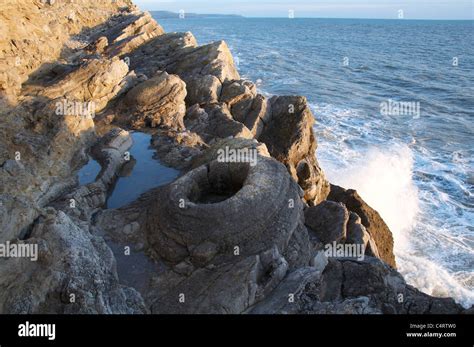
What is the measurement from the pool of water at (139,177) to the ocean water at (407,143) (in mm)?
12915

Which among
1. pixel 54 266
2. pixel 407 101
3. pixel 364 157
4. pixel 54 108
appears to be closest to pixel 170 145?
pixel 54 108

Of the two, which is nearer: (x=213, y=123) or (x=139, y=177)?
(x=139, y=177)

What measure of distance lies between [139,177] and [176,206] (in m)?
4.73

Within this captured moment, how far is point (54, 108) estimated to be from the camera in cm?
1811

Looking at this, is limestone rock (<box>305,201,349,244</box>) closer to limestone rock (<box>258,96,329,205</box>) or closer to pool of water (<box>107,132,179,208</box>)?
limestone rock (<box>258,96,329,205</box>)

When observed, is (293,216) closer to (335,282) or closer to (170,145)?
(335,282)

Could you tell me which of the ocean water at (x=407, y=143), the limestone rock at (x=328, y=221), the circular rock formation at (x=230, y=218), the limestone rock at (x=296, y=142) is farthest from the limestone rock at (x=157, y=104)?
the ocean water at (x=407, y=143)

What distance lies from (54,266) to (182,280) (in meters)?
3.69

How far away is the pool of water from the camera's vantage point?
16.1 m

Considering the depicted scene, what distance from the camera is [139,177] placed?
17.5 metres

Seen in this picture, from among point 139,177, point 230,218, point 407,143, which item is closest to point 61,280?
point 230,218

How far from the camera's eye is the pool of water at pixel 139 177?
16.1 metres

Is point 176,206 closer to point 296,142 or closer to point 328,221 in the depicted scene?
point 328,221

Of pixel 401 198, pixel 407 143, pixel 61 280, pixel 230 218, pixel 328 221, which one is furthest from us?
pixel 407 143
